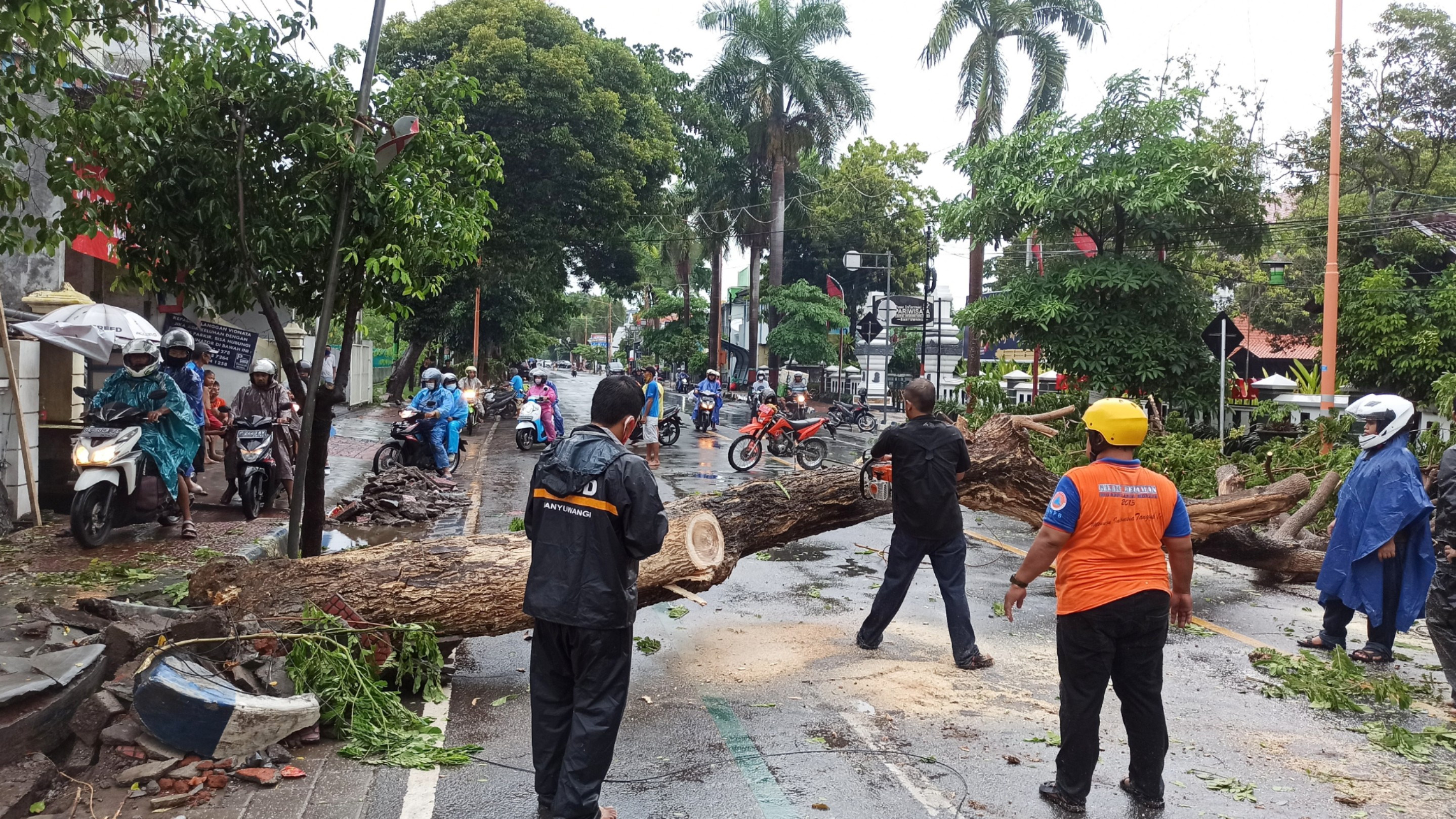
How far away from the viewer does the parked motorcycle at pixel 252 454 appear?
32.3 ft

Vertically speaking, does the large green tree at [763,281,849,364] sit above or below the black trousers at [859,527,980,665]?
above

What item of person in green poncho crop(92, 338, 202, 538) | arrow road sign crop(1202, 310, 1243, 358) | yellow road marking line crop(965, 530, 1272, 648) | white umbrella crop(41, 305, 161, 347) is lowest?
yellow road marking line crop(965, 530, 1272, 648)

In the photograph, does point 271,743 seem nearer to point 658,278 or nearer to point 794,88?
point 794,88

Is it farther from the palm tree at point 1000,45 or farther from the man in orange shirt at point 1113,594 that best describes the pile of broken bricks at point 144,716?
the palm tree at point 1000,45

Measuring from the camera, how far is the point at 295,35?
671 cm

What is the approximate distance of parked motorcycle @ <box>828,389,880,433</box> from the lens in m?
29.2

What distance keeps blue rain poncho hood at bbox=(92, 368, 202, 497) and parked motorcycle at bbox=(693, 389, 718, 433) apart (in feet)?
56.6

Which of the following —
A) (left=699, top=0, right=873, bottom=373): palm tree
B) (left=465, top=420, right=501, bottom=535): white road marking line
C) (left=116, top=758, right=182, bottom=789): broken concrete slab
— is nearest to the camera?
(left=116, top=758, right=182, bottom=789): broken concrete slab

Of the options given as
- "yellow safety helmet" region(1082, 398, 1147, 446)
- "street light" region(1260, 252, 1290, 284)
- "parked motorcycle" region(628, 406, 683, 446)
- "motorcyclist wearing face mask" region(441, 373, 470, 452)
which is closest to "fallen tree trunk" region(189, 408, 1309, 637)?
"yellow safety helmet" region(1082, 398, 1147, 446)

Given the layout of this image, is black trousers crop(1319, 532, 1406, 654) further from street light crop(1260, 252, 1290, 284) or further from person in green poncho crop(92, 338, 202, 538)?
street light crop(1260, 252, 1290, 284)

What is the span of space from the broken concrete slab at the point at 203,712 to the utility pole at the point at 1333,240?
613 inches

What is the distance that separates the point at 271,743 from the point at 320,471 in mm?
3288

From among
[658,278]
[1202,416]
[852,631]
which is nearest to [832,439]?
[1202,416]

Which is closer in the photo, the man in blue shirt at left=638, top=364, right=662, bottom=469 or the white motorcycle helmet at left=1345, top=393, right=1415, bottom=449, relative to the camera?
the white motorcycle helmet at left=1345, top=393, right=1415, bottom=449
